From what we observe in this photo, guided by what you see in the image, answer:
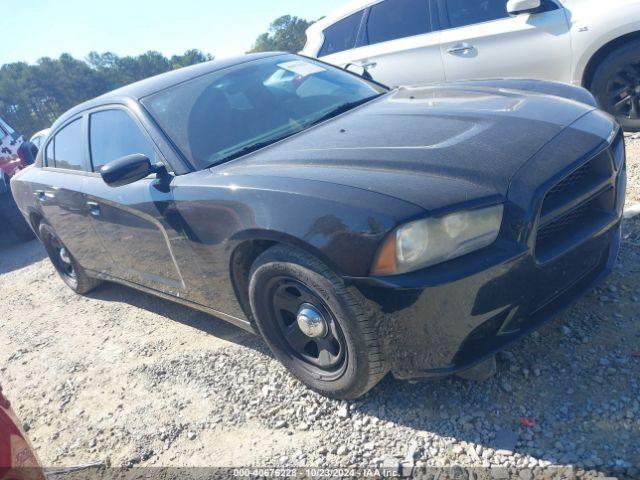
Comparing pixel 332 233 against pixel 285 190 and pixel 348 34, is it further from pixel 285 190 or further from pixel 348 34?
pixel 348 34

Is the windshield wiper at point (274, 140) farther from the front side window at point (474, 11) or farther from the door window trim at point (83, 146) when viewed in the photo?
the front side window at point (474, 11)

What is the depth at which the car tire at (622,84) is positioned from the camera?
14.7ft

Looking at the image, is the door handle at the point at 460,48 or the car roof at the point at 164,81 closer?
the car roof at the point at 164,81

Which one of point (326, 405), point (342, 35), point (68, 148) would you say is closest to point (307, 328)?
point (326, 405)

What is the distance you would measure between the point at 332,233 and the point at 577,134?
3.94 feet

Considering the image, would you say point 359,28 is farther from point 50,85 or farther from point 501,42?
point 50,85

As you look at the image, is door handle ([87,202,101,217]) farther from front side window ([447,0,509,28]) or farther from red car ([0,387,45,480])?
front side window ([447,0,509,28])

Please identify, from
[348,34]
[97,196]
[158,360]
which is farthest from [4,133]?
[158,360]

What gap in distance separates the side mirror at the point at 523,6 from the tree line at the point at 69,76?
121 ft

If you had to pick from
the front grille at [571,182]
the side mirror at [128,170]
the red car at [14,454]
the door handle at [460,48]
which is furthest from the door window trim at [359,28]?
the red car at [14,454]

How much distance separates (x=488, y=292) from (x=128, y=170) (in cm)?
184

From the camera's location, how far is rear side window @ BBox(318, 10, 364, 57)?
603 centimetres

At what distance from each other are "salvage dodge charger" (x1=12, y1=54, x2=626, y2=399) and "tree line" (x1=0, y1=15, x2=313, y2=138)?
38.3 m

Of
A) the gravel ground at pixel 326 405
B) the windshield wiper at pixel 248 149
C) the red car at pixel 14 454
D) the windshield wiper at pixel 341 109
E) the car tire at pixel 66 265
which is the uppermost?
the windshield wiper at pixel 341 109
